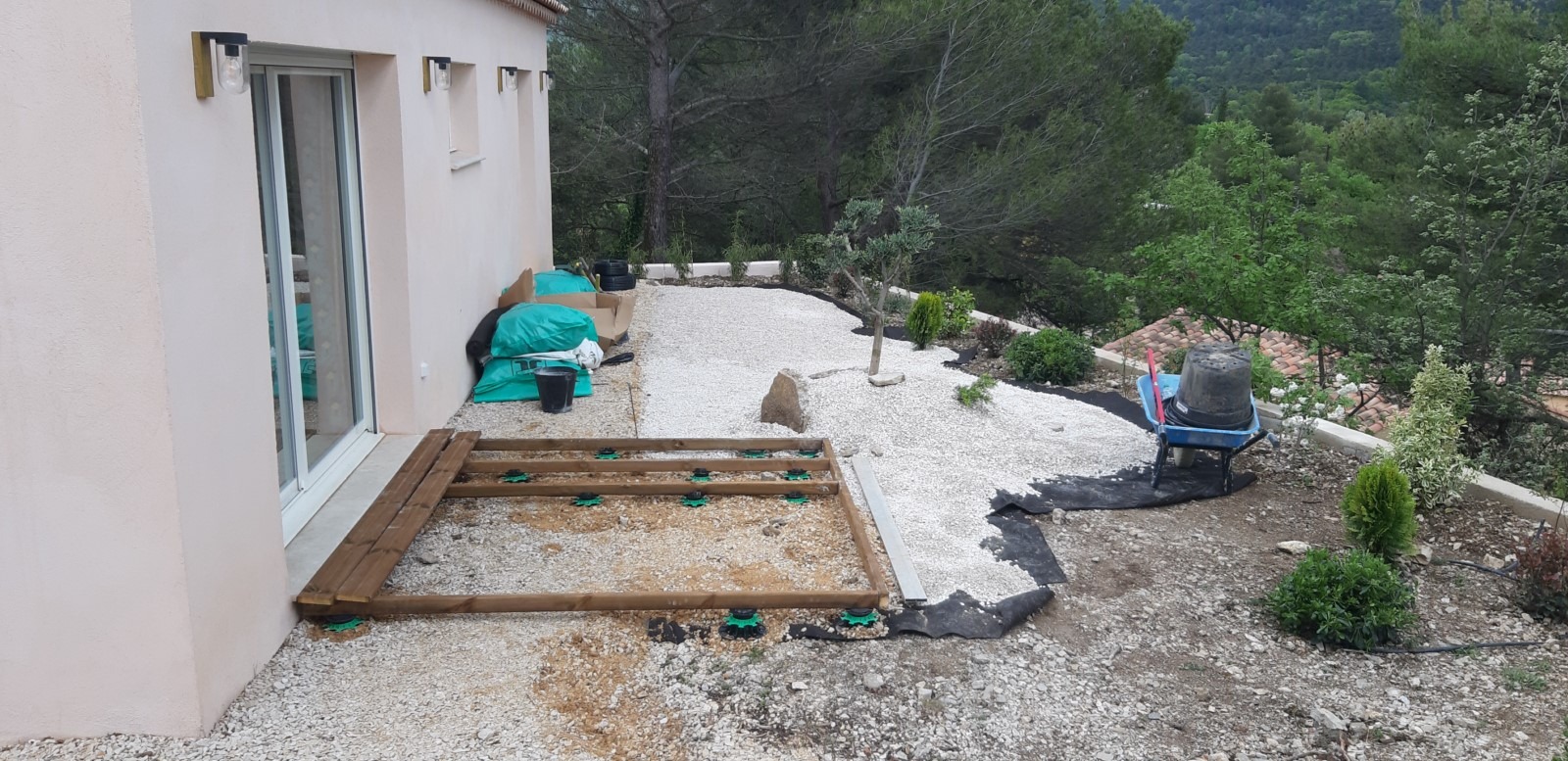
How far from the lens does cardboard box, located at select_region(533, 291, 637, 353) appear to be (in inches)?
417

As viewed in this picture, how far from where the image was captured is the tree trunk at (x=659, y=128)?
703 inches

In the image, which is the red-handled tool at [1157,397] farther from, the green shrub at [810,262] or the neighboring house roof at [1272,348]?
the green shrub at [810,262]

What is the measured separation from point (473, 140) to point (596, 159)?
10.1 metres

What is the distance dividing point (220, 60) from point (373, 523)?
2.50 m

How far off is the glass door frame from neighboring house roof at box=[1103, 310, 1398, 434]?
537 centimetres

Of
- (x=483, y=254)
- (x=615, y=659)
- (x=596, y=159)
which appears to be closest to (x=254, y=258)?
(x=615, y=659)

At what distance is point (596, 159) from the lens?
19.5 meters

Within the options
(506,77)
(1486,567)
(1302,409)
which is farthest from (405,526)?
(506,77)

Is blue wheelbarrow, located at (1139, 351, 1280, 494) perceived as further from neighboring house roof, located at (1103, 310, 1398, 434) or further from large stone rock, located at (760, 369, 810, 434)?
large stone rock, located at (760, 369, 810, 434)

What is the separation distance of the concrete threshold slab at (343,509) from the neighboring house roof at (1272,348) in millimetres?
5182

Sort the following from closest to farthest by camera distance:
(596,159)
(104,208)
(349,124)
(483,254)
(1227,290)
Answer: (104,208) < (349,124) < (483,254) < (1227,290) < (596,159)

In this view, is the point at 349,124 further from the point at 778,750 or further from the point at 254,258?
the point at 778,750

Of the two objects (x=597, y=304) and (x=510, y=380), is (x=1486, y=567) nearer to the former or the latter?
(x=510, y=380)

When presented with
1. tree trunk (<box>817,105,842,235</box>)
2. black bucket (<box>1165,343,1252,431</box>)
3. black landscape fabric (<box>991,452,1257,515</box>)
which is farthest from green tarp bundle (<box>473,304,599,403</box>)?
tree trunk (<box>817,105,842,235</box>)
